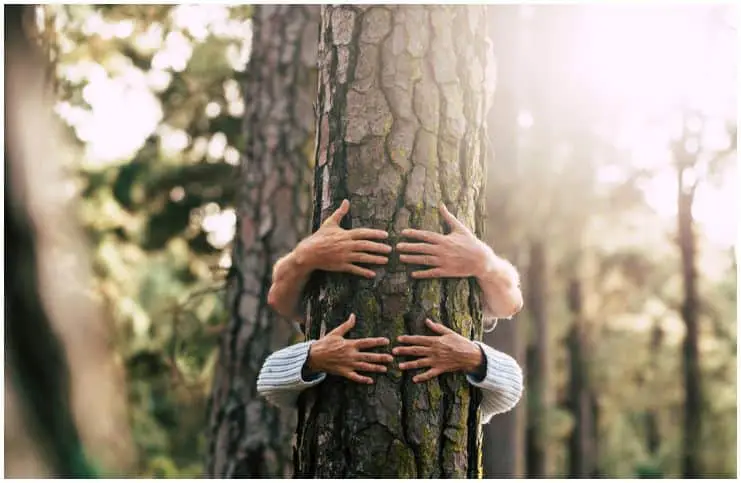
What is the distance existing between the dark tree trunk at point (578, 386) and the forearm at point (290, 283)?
58.2 feet

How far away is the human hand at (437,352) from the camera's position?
2.87 m

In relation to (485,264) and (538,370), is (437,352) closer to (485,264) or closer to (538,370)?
(485,264)

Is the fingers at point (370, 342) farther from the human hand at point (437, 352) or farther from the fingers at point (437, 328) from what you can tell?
the fingers at point (437, 328)

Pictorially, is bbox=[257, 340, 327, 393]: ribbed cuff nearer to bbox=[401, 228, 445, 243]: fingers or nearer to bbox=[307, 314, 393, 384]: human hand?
bbox=[307, 314, 393, 384]: human hand

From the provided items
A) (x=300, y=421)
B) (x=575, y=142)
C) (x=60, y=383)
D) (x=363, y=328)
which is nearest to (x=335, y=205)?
(x=363, y=328)

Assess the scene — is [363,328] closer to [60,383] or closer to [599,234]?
[60,383]

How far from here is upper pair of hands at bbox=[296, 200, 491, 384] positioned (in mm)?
2869

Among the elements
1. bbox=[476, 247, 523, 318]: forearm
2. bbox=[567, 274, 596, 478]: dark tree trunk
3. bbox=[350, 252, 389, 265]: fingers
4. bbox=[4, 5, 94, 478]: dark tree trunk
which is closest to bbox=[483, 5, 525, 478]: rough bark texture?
bbox=[476, 247, 523, 318]: forearm

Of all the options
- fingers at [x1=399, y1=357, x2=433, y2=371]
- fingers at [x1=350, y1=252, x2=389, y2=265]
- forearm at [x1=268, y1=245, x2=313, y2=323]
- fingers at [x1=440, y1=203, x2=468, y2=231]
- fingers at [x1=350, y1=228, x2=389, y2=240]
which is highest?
fingers at [x1=440, y1=203, x2=468, y2=231]

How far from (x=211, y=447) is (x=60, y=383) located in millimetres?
5706

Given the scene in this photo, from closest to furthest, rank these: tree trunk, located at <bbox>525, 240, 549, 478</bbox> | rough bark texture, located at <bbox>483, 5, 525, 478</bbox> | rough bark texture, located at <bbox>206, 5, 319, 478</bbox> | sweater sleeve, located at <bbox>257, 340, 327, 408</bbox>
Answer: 1. sweater sleeve, located at <bbox>257, 340, 327, 408</bbox>
2. rough bark texture, located at <bbox>206, 5, 319, 478</bbox>
3. rough bark texture, located at <bbox>483, 5, 525, 478</bbox>
4. tree trunk, located at <bbox>525, 240, 549, 478</bbox>

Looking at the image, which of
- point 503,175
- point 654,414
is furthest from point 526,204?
point 654,414

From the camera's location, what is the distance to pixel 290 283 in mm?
3105

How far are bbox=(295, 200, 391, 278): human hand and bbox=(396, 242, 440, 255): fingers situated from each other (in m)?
0.05
